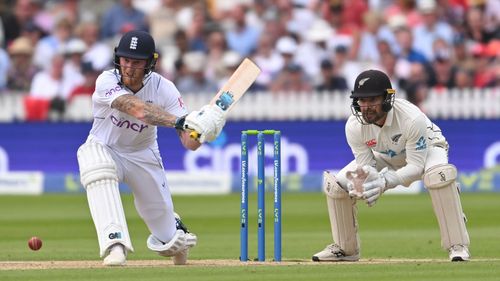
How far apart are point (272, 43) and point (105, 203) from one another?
8922 mm

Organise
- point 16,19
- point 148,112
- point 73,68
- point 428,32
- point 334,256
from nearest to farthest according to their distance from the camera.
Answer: point 148,112 < point 334,256 < point 73,68 < point 428,32 < point 16,19

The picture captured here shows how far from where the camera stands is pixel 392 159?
311 inches

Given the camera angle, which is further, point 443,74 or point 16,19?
point 16,19

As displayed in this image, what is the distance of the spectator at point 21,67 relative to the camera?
15867mm

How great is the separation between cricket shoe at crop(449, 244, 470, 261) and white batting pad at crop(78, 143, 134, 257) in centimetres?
183

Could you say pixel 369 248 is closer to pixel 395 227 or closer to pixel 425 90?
pixel 395 227

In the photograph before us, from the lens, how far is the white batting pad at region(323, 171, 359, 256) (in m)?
7.85

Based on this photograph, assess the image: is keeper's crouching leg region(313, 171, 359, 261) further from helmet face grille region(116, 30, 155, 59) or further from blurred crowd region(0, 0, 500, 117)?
blurred crowd region(0, 0, 500, 117)

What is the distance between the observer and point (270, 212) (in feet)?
41.7

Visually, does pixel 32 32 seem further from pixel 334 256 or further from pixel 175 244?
pixel 334 256

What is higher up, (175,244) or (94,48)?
(94,48)

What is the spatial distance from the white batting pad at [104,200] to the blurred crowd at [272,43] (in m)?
8.14

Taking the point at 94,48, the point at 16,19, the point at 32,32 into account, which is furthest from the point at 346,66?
the point at 16,19

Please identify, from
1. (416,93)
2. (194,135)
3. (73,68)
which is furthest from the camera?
(73,68)
